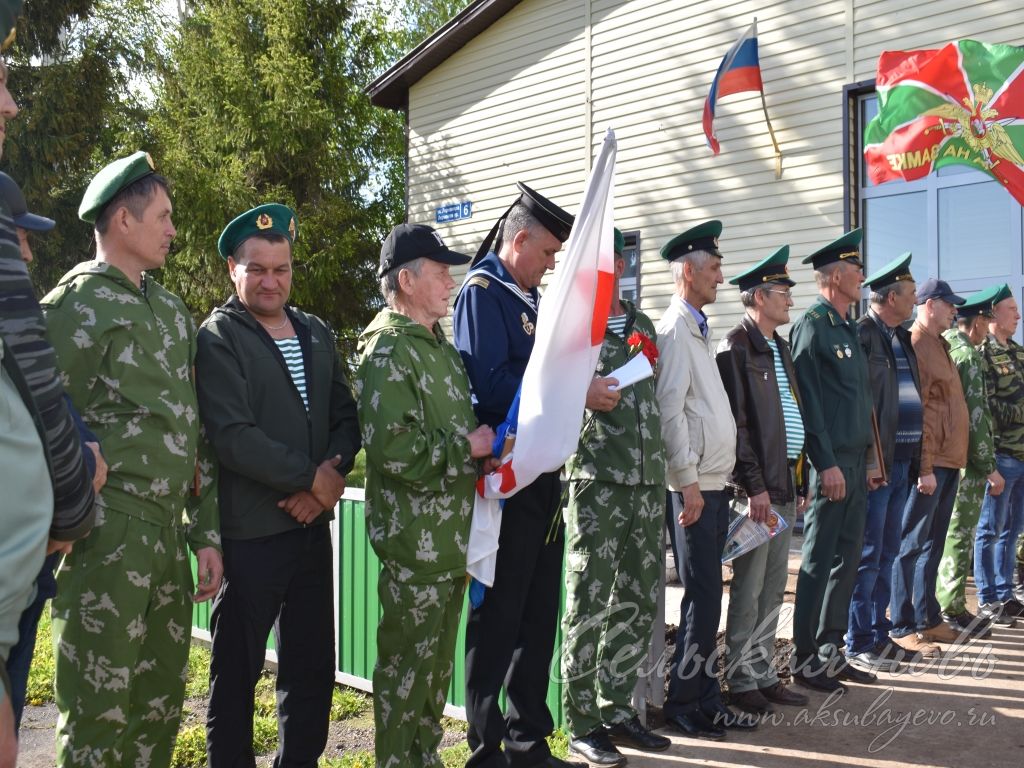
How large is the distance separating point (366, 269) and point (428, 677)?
655 inches

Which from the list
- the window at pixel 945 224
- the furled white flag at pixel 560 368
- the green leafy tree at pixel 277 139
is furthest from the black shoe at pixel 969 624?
the green leafy tree at pixel 277 139

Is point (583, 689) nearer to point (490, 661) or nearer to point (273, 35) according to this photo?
point (490, 661)

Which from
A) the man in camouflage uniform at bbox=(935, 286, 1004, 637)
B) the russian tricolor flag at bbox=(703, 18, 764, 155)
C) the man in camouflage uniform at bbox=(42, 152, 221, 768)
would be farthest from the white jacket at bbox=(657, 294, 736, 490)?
the russian tricolor flag at bbox=(703, 18, 764, 155)

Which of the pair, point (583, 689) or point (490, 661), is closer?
point (490, 661)

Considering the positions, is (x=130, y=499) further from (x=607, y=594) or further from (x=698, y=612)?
(x=698, y=612)

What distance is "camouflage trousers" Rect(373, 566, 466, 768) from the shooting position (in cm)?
322

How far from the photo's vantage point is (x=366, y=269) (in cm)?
1931

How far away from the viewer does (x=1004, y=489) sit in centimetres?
686

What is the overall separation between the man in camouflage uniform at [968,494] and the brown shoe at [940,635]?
16 cm

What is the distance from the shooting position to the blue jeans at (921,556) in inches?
236

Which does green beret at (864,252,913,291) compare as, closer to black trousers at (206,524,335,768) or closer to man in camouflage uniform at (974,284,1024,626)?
man in camouflage uniform at (974,284,1024,626)

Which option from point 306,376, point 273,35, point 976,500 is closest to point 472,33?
point 273,35

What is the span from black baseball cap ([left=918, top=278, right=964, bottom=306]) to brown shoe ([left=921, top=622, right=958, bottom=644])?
2.15 meters

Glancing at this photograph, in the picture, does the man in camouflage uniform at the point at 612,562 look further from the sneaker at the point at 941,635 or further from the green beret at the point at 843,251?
the sneaker at the point at 941,635
